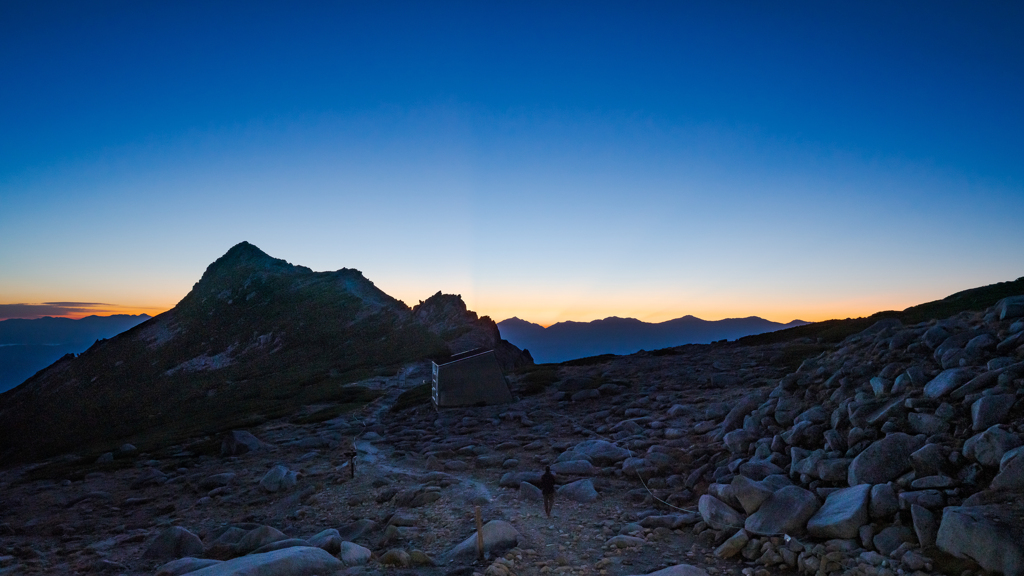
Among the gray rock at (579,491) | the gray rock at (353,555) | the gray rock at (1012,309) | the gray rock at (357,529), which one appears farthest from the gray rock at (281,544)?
the gray rock at (1012,309)

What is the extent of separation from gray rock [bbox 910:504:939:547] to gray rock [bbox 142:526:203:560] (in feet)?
64.4

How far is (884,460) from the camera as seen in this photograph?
13.5m

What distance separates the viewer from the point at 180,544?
17.9 metres

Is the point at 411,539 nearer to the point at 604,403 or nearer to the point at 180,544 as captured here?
the point at 180,544

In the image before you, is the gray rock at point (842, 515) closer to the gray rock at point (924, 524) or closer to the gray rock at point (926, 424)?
the gray rock at point (924, 524)

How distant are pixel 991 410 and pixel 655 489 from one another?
33.0ft

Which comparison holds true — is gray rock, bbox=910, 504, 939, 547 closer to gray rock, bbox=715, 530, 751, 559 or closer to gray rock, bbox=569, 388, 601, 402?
gray rock, bbox=715, 530, 751, 559

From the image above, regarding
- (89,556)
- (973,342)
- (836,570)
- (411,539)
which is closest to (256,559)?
(411,539)

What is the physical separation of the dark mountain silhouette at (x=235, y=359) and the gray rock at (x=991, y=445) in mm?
48695

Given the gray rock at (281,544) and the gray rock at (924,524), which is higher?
the gray rock at (924,524)

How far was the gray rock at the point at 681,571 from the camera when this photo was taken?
39.1ft

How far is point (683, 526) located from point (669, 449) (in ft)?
23.4

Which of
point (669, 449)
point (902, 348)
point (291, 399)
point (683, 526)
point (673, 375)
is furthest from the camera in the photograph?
point (291, 399)

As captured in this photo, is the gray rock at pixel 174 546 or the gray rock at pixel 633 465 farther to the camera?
the gray rock at pixel 633 465
